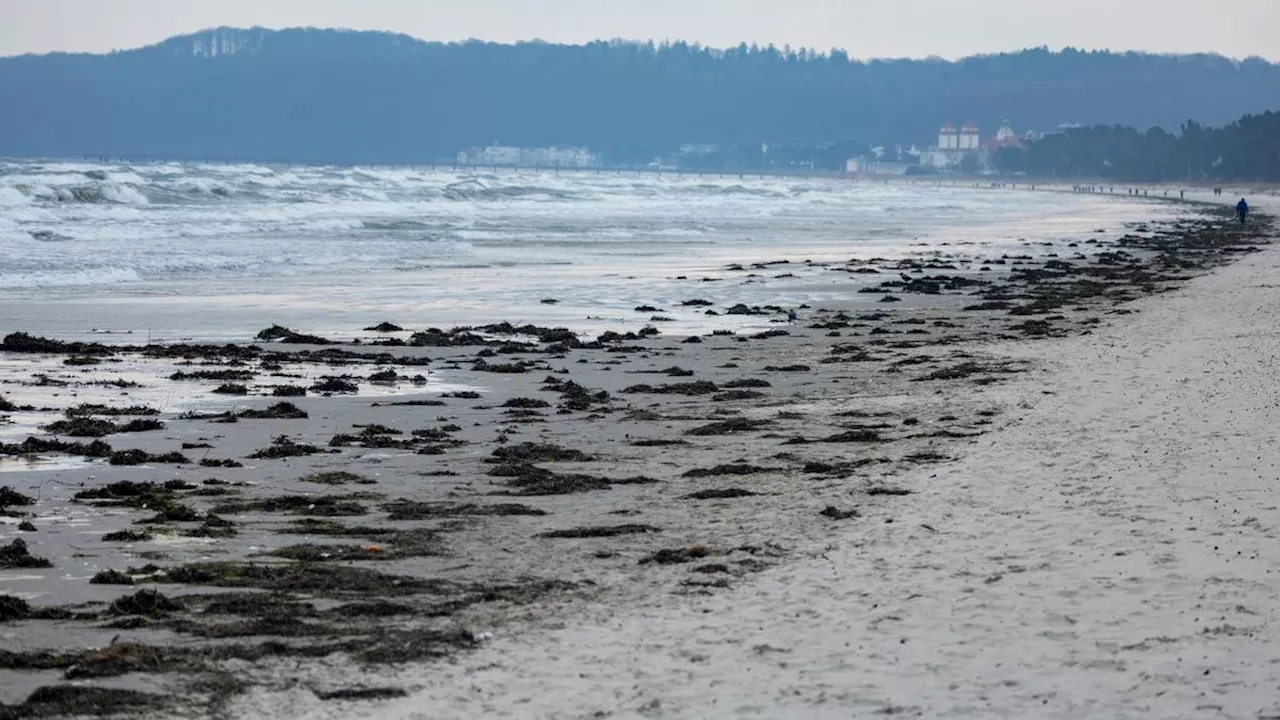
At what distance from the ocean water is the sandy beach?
16.8ft

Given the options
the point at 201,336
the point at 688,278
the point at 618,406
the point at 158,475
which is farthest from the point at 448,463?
the point at 688,278

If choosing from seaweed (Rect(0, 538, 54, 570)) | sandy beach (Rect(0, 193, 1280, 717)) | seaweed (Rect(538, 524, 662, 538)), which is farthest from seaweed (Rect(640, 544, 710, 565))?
seaweed (Rect(0, 538, 54, 570))

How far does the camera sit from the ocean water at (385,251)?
1800 centimetres

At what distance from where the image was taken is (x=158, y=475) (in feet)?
25.7

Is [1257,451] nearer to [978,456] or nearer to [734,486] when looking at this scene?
[978,456]

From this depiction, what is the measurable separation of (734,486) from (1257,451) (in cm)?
264

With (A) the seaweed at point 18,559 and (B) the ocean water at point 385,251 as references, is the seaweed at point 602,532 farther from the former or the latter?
(B) the ocean water at point 385,251

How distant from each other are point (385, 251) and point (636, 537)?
2369 cm

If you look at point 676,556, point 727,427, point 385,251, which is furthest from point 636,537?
point 385,251

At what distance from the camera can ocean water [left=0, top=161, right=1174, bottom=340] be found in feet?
59.1

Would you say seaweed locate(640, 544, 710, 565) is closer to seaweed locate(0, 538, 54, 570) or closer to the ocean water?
seaweed locate(0, 538, 54, 570)

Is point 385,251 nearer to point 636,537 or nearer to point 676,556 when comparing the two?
point 636,537

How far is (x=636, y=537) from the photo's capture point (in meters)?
6.66

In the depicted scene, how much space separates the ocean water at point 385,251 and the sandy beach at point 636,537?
5131mm
